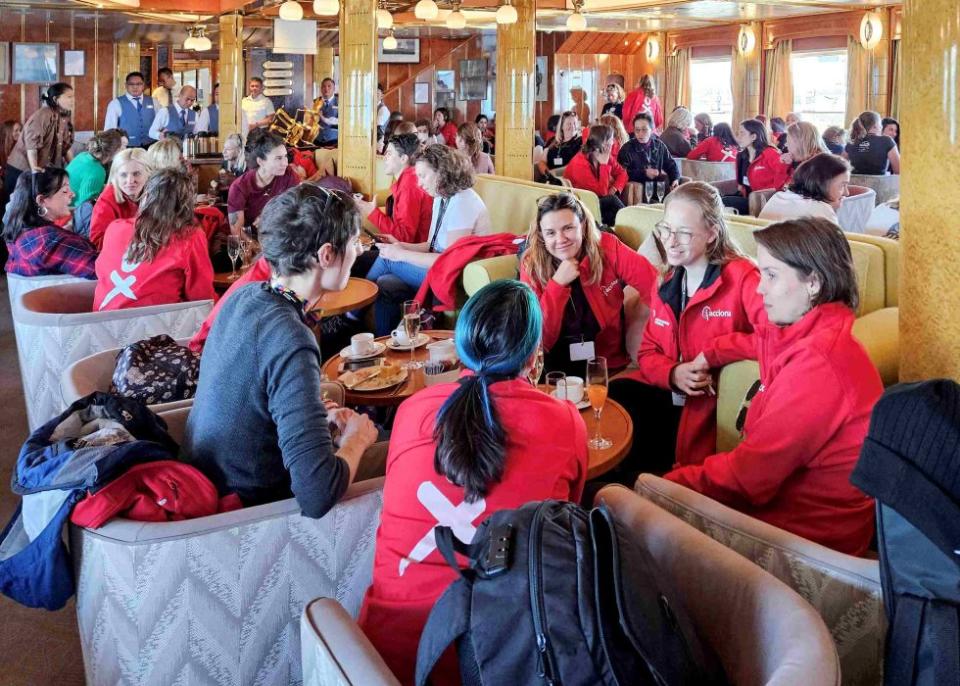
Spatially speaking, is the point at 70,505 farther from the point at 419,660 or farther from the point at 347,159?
the point at 347,159

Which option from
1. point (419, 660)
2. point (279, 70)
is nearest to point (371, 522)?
point (419, 660)

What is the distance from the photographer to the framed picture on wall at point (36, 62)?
1324 cm

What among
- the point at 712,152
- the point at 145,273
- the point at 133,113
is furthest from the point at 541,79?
the point at 145,273

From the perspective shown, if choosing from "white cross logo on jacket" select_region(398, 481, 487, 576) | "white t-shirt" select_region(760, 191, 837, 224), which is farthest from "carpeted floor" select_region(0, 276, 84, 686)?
"white t-shirt" select_region(760, 191, 837, 224)

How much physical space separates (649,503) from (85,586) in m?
1.28

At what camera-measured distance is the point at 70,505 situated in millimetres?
2041

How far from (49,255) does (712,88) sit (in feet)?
50.0

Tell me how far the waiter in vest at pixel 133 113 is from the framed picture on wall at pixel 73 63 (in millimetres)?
2033

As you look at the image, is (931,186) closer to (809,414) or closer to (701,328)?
(809,414)

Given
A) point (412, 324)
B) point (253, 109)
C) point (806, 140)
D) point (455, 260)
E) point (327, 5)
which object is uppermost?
point (327, 5)

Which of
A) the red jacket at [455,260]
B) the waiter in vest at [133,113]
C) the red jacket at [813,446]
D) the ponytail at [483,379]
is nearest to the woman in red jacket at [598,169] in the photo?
the red jacket at [455,260]

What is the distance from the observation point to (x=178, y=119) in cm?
1279

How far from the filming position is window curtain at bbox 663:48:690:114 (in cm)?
1781

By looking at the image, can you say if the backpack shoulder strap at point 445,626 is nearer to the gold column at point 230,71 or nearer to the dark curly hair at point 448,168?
the dark curly hair at point 448,168
